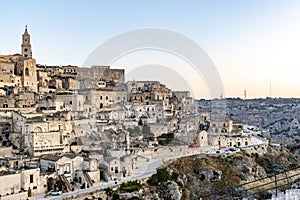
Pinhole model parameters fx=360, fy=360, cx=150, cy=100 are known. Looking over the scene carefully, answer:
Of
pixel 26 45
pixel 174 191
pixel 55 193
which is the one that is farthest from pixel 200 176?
pixel 26 45

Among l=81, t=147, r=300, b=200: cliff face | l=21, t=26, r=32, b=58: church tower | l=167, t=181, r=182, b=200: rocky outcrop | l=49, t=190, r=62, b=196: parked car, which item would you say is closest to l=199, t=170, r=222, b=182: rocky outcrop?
l=81, t=147, r=300, b=200: cliff face

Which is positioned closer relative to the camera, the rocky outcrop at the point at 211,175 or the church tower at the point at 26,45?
the rocky outcrop at the point at 211,175

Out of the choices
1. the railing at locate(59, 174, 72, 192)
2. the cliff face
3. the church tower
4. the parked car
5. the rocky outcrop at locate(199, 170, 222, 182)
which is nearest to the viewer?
the parked car

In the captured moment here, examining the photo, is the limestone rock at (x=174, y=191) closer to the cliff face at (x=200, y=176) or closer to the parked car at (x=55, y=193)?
the cliff face at (x=200, y=176)

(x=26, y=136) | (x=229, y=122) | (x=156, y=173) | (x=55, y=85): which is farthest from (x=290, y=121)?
(x=26, y=136)

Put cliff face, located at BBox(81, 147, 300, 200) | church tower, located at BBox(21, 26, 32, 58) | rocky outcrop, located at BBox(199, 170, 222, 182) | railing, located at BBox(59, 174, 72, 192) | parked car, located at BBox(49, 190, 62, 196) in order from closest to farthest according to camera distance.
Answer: parked car, located at BBox(49, 190, 62, 196)
railing, located at BBox(59, 174, 72, 192)
cliff face, located at BBox(81, 147, 300, 200)
rocky outcrop, located at BBox(199, 170, 222, 182)
church tower, located at BBox(21, 26, 32, 58)

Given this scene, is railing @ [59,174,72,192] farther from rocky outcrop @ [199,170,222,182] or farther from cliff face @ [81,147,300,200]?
rocky outcrop @ [199,170,222,182]

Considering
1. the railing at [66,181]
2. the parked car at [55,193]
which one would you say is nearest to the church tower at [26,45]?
the railing at [66,181]

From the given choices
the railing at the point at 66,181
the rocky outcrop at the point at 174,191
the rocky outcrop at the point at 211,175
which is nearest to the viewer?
the railing at the point at 66,181

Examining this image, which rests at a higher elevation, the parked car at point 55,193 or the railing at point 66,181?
the railing at point 66,181

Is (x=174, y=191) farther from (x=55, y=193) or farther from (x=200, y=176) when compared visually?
(x=55, y=193)

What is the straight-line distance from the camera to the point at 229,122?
34438mm

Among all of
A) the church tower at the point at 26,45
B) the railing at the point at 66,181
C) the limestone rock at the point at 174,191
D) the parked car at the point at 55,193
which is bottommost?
the limestone rock at the point at 174,191

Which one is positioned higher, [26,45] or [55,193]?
[26,45]
